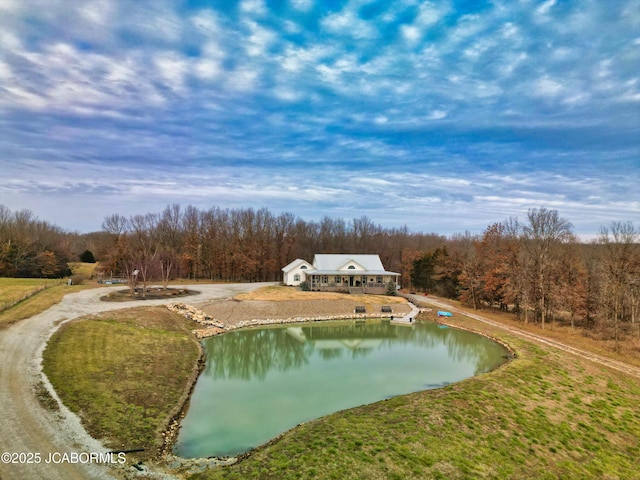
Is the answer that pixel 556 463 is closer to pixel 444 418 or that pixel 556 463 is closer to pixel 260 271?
pixel 444 418

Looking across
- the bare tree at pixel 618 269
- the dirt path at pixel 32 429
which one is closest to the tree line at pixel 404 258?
the bare tree at pixel 618 269

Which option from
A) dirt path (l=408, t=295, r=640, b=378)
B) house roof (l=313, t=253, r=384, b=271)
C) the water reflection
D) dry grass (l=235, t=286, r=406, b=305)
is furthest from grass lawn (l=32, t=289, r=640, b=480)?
house roof (l=313, t=253, r=384, b=271)

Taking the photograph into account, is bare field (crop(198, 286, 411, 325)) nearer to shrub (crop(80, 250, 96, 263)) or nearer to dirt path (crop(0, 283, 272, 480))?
dirt path (crop(0, 283, 272, 480))

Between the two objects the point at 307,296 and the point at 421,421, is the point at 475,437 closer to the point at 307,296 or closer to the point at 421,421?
the point at 421,421

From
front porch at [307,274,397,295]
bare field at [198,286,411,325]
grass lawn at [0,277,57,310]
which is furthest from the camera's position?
front porch at [307,274,397,295]

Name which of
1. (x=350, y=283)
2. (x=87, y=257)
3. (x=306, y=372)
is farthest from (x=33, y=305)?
A: (x=87, y=257)

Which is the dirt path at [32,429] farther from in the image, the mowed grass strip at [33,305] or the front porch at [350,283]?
the front porch at [350,283]

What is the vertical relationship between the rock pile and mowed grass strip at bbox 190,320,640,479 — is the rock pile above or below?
above
